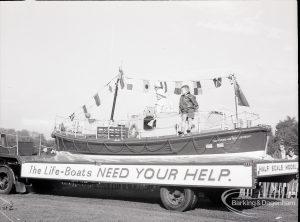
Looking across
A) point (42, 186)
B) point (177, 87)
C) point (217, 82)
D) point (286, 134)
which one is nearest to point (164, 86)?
point (177, 87)

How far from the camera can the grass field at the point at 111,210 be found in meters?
8.05

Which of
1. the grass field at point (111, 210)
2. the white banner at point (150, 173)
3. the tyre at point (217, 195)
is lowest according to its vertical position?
the grass field at point (111, 210)

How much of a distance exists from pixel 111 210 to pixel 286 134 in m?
67.5

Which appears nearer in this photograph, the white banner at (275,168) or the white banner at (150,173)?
the white banner at (150,173)

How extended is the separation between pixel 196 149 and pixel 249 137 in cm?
182

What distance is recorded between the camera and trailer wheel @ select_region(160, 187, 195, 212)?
8.73 m

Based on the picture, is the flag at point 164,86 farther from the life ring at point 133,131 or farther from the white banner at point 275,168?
the white banner at point 275,168

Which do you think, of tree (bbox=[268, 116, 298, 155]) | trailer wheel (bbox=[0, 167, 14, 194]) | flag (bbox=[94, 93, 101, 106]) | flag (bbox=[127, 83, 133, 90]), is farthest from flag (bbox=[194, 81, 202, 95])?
tree (bbox=[268, 116, 298, 155])

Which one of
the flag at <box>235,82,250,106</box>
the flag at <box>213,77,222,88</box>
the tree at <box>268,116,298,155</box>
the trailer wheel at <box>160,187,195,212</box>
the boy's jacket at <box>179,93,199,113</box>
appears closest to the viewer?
the trailer wheel at <box>160,187,195,212</box>

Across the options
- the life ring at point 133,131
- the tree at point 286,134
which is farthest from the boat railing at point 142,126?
the tree at point 286,134

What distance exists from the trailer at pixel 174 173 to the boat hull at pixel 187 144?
5.72ft

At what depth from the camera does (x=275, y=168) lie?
907 cm

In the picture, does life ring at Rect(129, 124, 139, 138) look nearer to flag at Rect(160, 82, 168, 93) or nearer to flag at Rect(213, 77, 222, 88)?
flag at Rect(160, 82, 168, 93)

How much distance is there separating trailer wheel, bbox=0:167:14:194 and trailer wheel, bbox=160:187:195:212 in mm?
5095
